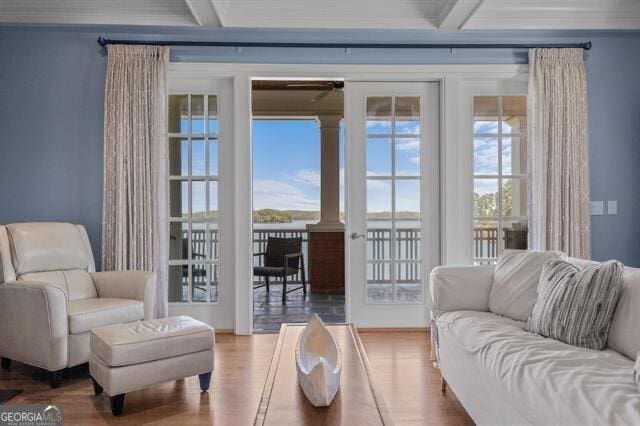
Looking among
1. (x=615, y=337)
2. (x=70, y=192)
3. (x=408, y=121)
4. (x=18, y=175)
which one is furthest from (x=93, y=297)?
(x=615, y=337)

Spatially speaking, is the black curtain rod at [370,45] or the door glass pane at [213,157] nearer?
the black curtain rod at [370,45]

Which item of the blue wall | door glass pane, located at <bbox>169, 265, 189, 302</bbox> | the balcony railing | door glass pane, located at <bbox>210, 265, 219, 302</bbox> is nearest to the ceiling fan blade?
the blue wall

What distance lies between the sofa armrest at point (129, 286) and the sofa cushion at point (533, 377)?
6.79 feet

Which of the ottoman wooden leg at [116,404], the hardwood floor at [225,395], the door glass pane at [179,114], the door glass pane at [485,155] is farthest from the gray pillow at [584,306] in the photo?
the door glass pane at [179,114]

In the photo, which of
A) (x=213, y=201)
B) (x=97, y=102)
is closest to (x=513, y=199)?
(x=213, y=201)

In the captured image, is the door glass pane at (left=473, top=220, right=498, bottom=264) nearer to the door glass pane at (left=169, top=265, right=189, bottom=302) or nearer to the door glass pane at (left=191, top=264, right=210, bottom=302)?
the door glass pane at (left=191, top=264, right=210, bottom=302)

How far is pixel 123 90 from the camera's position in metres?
3.64

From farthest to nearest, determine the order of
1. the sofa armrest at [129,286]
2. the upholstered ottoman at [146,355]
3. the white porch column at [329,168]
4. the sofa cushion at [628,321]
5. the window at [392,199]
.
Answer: the white porch column at [329,168] < the window at [392,199] < the sofa armrest at [129,286] < the upholstered ottoman at [146,355] < the sofa cushion at [628,321]

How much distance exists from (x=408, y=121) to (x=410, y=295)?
1.56 metres

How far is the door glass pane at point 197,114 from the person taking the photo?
153 inches

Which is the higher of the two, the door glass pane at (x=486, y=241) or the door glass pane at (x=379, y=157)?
the door glass pane at (x=379, y=157)

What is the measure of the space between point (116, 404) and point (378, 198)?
2549mm

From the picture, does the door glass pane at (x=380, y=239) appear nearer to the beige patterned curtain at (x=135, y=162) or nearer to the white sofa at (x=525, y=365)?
the white sofa at (x=525, y=365)

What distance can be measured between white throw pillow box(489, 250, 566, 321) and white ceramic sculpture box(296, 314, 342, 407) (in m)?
1.15
